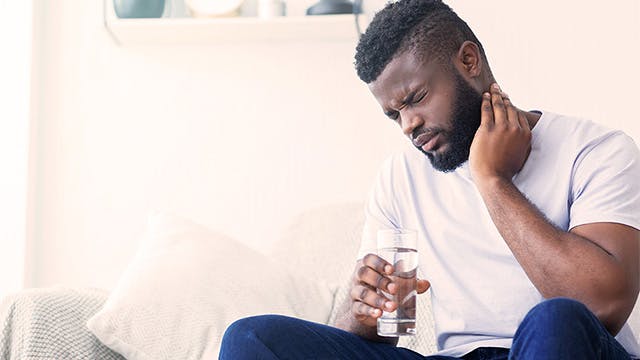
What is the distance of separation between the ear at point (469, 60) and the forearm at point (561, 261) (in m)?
0.31

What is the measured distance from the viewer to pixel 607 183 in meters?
1.56

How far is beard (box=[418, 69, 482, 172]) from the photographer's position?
1729 mm

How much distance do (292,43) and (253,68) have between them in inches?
5.6

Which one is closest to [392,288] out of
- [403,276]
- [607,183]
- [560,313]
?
[403,276]

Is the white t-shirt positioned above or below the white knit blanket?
above

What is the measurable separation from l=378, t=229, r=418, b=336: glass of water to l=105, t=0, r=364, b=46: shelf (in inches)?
56.2

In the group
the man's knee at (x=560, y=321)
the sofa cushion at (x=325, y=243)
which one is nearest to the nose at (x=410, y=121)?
the man's knee at (x=560, y=321)

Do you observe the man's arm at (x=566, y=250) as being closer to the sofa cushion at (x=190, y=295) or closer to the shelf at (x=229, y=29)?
the sofa cushion at (x=190, y=295)

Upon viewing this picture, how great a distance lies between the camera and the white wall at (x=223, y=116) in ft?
9.09

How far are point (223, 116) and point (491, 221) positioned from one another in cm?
138

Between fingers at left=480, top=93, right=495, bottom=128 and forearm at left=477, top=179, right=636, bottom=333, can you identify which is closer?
forearm at left=477, top=179, right=636, bottom=333

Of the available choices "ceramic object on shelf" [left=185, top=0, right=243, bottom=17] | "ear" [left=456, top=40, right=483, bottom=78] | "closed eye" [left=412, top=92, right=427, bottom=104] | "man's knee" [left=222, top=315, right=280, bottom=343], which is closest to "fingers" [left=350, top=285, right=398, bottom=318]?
"man's knee" [left=222, top=315, right=280, bottom=343]

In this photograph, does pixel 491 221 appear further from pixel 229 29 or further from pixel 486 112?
pixel 229 29

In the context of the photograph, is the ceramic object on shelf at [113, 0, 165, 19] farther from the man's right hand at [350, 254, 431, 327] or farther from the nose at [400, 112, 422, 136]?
the man's right hand at [350, 254, 431, 327]
